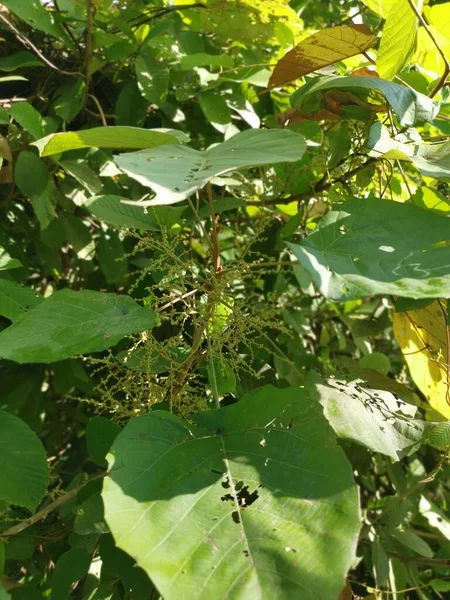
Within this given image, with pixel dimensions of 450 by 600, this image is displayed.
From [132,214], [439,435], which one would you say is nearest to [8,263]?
[132,214]

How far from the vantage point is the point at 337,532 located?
0.52 m

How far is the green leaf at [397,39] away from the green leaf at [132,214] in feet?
1.12

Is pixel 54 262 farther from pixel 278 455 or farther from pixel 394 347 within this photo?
pixel 394 347

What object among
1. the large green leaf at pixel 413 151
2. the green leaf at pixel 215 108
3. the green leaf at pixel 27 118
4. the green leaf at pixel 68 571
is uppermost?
the green leaf at pixel 27 118

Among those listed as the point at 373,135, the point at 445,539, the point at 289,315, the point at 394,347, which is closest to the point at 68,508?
the point at 289,315

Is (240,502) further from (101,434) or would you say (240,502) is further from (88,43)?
(88,43)

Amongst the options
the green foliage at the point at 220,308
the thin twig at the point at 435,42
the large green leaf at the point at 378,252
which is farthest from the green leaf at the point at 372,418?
the thin twig at the point at 435,42

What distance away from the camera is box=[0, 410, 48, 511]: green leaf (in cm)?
71

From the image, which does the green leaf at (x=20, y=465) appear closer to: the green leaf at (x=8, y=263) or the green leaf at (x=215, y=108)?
the green leaf at (x=8, y=263)

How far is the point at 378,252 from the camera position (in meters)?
0.64

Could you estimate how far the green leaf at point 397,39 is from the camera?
0.77 metres

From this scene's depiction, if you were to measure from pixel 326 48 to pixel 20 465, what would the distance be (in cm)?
72

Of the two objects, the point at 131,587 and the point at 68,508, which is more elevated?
the point at 131,587

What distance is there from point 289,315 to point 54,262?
0.53m
